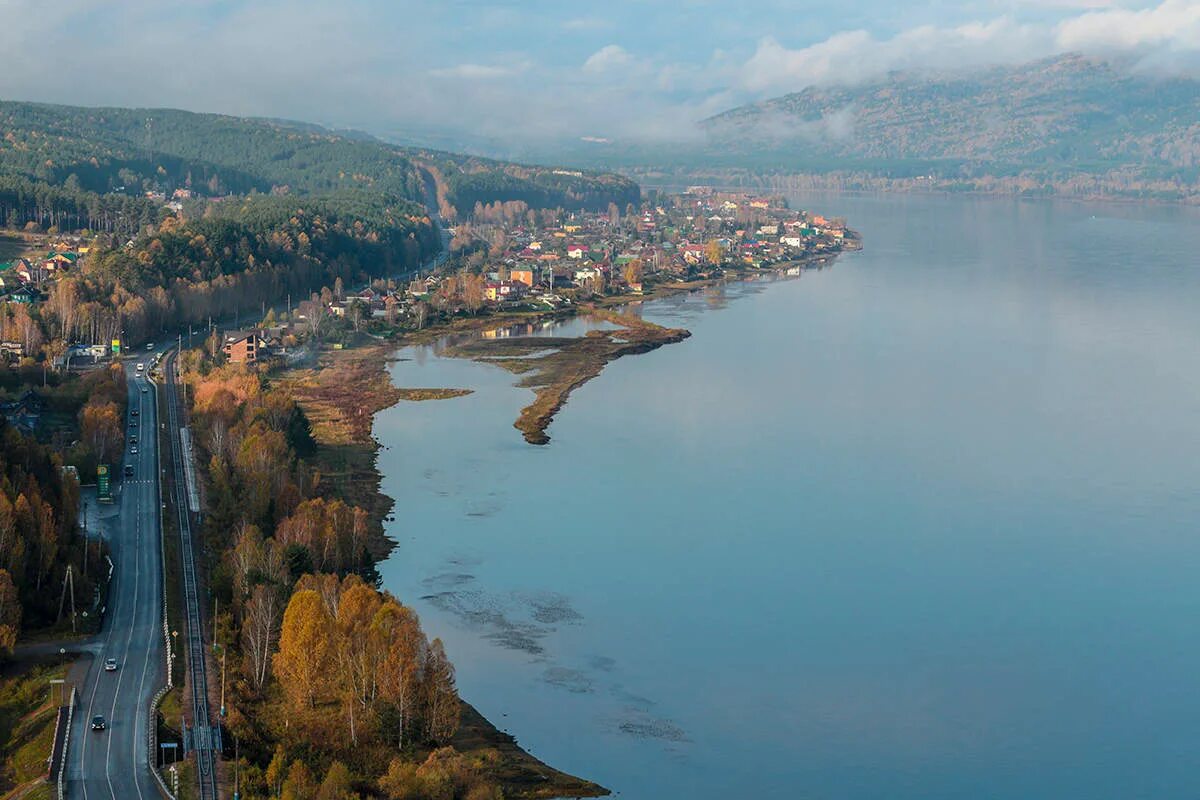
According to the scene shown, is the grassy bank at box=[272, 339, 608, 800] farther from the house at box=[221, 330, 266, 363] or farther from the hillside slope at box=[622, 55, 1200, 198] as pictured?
the hillside slope at box=[622, 55, 1200, 198]

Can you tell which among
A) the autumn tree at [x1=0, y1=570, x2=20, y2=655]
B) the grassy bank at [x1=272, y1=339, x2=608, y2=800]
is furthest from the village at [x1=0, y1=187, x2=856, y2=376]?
the autumn tree at [x1=0, y1=570, x2=20, y2=655]

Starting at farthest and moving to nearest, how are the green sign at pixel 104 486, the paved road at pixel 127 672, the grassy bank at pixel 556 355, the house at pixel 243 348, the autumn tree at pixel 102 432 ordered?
the house at pixel 243 348
the grassy bank at pixel 556 355
the autumn tree at pixel 102 432
the green sign at pixel 104 486
the paved road at pixel 127 672

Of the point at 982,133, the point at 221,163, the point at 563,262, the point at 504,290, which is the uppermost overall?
the point at 982,133

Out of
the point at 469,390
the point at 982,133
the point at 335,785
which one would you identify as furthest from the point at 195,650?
the point at 982,133

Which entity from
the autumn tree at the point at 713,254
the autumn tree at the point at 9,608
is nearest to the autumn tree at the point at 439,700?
the autumn tree at the point at 9,608

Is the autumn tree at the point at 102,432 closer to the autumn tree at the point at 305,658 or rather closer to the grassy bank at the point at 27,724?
the grassy bank at the point at 27,724

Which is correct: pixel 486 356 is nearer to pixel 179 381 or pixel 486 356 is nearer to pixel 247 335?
pixel 247 335

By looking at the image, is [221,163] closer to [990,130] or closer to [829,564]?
[829,564]

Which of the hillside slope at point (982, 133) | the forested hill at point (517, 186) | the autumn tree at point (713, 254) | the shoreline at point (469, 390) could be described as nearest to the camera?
the shoreline at point (469, 390)

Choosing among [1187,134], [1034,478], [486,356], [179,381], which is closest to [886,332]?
[486,356]
